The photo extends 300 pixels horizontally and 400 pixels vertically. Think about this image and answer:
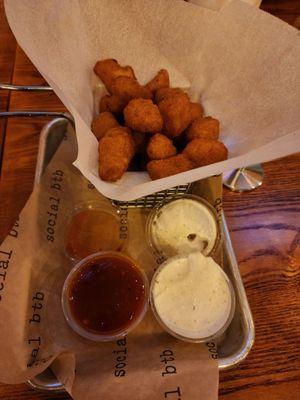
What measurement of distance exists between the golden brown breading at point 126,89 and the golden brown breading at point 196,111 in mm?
187

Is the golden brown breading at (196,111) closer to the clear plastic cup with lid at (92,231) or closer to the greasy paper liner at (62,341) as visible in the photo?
the greasy paper liner at (62,341)

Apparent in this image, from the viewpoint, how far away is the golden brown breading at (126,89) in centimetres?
118

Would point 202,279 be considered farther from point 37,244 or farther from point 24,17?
point 24,17

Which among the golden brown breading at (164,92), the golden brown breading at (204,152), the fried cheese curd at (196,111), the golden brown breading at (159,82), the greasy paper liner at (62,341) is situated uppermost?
the golden brown breading at (159,82)

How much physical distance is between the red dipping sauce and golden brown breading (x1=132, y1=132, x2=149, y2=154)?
363mm

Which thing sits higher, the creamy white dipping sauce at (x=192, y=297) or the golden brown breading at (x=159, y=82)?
the golden brown breading at (x=159, y=82)

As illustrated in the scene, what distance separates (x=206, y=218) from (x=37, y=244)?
530 mm

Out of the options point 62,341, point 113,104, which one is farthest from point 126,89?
point 62,341

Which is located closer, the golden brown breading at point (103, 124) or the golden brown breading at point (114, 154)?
the golden brown breading at point (114, 154)

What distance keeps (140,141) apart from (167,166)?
0.63 ft

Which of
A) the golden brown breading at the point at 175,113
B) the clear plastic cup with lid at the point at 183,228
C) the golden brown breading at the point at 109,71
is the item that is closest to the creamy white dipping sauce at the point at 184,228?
the clear plastic cup with lid at the point at 183,228

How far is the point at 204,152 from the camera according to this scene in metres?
1.07

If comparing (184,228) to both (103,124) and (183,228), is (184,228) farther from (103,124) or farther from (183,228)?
(103,124)

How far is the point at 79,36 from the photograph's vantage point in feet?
4.15
